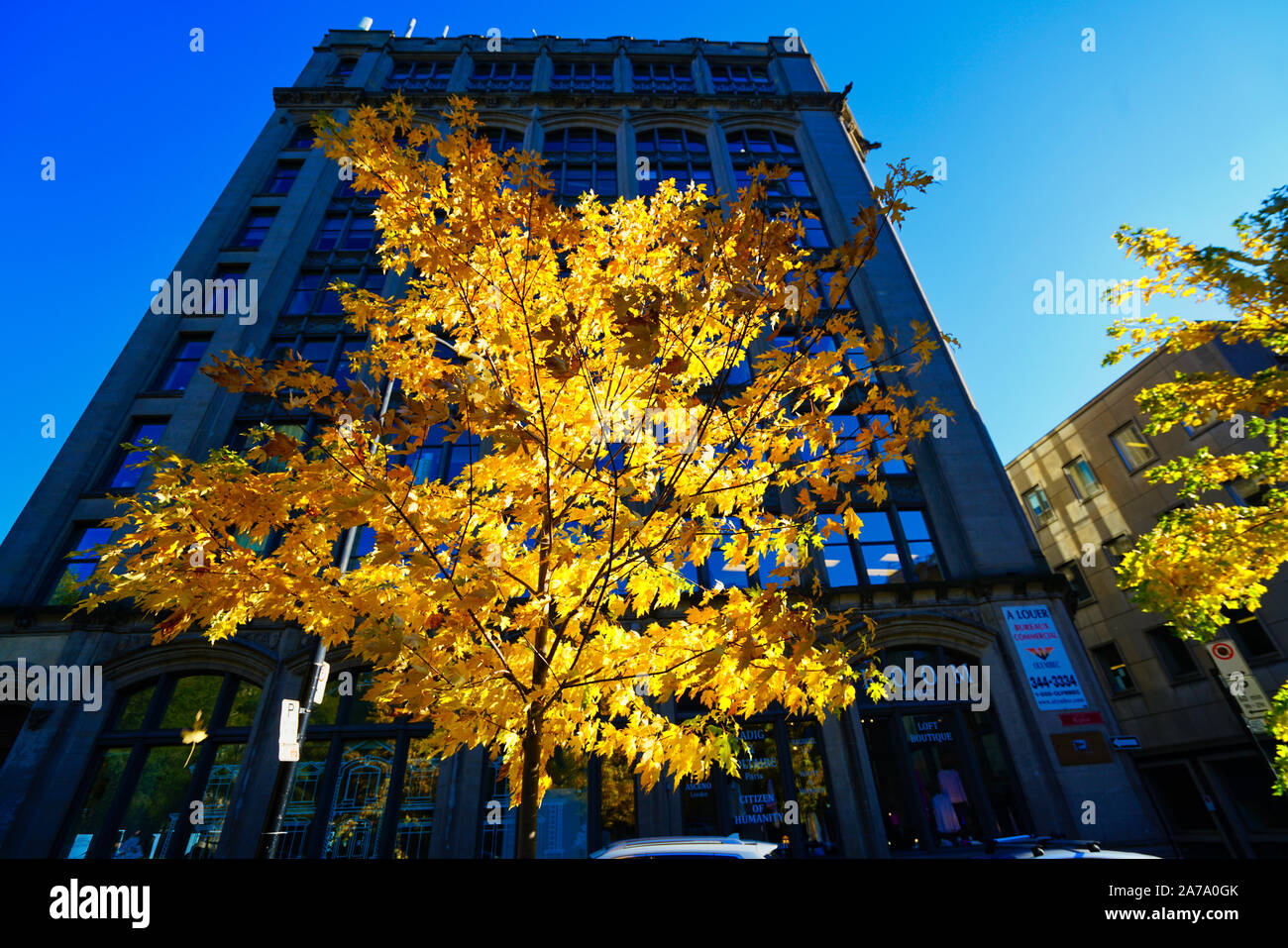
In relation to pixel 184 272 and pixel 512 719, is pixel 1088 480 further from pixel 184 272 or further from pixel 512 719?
pixel 184 272

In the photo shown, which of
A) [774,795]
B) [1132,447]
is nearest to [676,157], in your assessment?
[1132,447]

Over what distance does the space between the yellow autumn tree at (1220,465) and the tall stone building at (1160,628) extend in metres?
8.39

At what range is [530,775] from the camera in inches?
187

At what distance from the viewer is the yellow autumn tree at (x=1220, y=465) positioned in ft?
31.4

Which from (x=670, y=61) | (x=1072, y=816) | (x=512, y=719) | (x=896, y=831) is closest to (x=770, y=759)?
(x=896, y=831)

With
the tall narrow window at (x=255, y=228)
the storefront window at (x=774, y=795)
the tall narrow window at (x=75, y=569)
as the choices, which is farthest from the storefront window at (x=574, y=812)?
the tall narrow window at (x=255, y=228)

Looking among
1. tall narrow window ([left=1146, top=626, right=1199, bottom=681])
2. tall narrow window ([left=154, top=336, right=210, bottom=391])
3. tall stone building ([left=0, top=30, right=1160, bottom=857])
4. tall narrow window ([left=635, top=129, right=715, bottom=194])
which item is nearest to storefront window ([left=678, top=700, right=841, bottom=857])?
tall stone building ([left=0, top=30, right=1160, bottom=857])

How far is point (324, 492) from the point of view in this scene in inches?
181

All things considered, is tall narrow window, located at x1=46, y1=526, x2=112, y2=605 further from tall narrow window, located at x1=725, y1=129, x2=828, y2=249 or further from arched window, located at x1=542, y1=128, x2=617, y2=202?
tall narrow window, located at x1=725, y1=129, x2=828, y2=249

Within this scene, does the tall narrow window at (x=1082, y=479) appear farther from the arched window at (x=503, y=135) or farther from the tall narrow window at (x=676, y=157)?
the arched window at (x=503, y=135)

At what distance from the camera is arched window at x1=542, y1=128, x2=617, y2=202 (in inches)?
948

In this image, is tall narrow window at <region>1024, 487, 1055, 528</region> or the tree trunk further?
tall narrow window at <region>1024, 487, 1055, 528</region>

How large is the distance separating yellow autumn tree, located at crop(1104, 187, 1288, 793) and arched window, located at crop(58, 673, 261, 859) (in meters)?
19.6

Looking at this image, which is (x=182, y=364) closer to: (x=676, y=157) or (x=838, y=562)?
(x=676, y=157)
